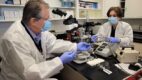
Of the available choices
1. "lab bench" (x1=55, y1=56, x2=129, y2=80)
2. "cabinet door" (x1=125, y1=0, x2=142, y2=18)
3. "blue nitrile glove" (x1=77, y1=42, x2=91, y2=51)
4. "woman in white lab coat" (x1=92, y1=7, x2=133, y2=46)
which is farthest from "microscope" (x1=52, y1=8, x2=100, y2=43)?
"cabinet door" (x1=125, y1=0, x2=142, y2=18)

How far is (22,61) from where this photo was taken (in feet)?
3.32

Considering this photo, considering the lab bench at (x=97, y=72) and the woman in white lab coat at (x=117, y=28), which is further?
the woman in white lab coat at (x=117, y=28)

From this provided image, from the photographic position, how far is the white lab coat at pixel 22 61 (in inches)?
39.7

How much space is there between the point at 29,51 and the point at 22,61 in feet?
0.37

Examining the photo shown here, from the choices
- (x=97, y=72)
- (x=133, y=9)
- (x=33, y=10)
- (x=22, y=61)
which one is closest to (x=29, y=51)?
(x=22, y=61)

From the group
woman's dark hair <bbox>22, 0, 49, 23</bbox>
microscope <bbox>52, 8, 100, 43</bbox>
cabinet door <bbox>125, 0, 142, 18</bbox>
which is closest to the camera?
woman's dark hair <bbox>22, 0, 49, 23</bbox>

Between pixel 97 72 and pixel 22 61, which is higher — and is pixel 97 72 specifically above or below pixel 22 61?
below

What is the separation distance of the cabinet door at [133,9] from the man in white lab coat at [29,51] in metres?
2.53

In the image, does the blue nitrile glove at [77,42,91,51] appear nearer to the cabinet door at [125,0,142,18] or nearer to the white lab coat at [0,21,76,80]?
the white lab coat at [0,21,76,80]

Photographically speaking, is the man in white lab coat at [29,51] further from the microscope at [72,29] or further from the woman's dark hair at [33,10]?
the microscope at [72,29]

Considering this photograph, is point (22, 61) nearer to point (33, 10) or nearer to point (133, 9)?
point (33, 10)

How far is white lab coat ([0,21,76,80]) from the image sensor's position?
101 cm

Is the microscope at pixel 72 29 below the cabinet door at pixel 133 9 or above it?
below

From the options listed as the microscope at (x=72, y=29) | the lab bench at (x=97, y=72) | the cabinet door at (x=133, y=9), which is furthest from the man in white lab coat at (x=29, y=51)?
the cabinet door at (x=133, y=9)
